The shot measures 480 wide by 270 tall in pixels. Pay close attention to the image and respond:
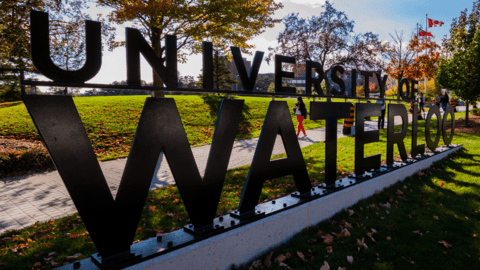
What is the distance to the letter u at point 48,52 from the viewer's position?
210cm

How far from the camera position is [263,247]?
11.3ft

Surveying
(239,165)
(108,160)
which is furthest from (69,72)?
(108,160)

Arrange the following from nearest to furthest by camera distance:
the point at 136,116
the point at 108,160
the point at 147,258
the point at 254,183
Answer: the point at 147,258
the point at 254,183
the point at 108,160
the point at 136,116

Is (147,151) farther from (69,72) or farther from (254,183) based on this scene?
(254,183)

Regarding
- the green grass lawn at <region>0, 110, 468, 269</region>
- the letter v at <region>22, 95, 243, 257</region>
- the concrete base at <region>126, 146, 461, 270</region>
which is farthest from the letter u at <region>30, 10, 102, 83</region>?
the green grass lawn at <region>0, 110, 468, 269</region>

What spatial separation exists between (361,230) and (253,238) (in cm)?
176

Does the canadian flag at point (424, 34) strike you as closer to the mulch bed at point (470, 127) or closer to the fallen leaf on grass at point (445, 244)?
the mulch bed at point (470, 127)

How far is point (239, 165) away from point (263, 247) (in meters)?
4.73

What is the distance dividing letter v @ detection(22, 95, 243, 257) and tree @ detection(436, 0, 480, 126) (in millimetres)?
16377

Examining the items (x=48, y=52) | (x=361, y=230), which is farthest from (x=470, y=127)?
(x=48, y=52)

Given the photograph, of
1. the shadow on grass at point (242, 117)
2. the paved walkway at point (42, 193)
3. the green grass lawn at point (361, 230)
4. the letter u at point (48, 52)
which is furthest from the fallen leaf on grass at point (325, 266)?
the shadow on grass at point (242, 117)

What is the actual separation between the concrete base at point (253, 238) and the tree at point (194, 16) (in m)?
5.73

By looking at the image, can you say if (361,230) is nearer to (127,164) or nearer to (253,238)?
(253,238)

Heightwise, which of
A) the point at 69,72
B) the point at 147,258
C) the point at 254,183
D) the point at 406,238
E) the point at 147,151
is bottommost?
the point at 406,238
